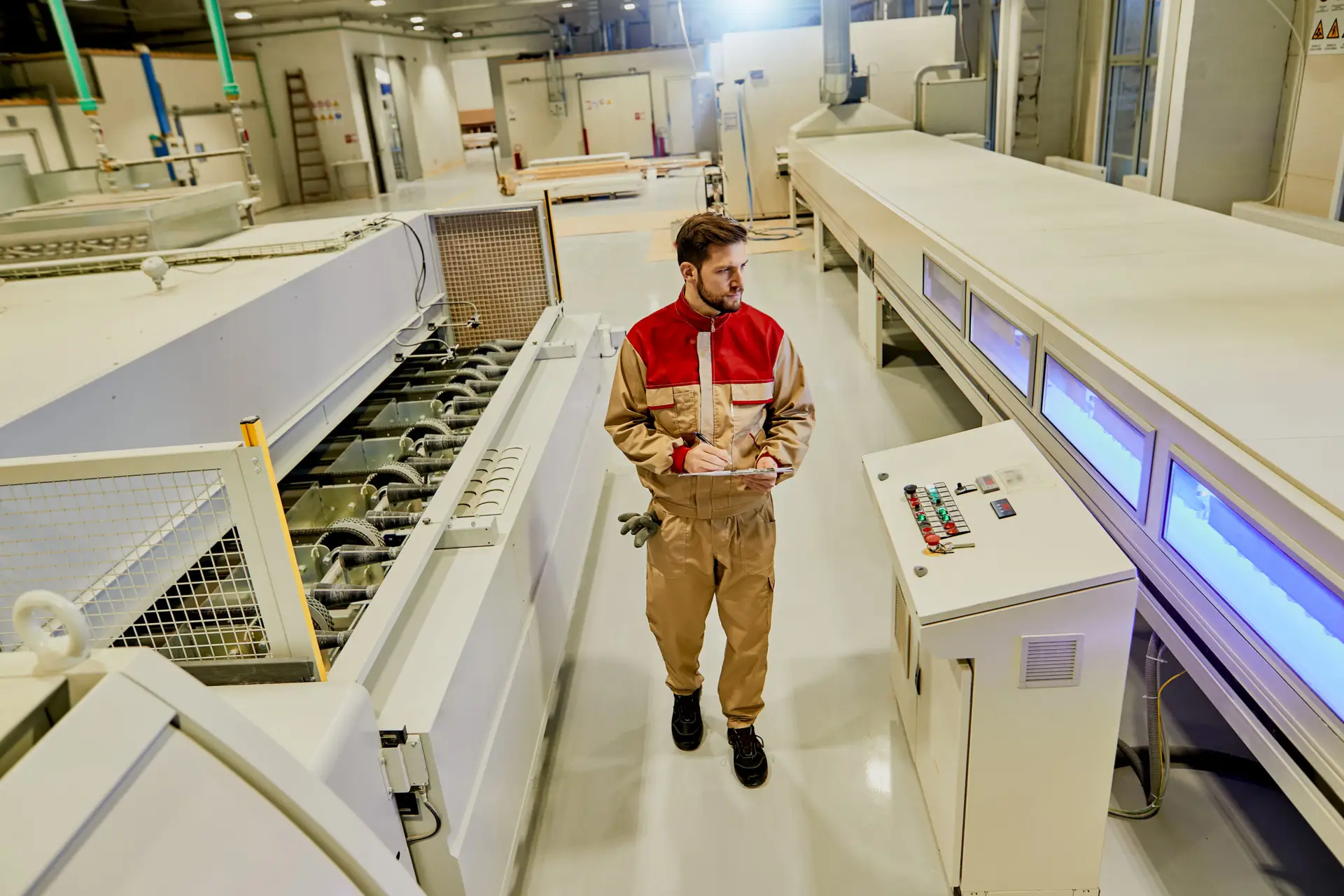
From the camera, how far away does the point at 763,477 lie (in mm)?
1884

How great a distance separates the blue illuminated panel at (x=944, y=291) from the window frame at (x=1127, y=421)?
677mm

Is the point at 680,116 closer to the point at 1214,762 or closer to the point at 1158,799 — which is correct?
the point at 1214,762

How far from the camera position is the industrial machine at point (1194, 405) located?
1241 mm

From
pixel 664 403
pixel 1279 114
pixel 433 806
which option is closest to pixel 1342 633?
pixel 664 403

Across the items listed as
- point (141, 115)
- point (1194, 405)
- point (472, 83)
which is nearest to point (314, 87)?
point (141, 115)

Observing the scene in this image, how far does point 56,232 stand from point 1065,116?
835 centimetres

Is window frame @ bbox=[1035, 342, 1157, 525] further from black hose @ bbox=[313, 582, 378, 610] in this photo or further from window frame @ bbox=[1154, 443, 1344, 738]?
Answer: black hose @ bbox=[313, 582, 378, 610]

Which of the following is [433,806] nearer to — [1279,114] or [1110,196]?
[1110,196]

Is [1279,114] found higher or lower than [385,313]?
higher

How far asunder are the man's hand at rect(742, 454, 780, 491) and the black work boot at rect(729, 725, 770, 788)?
0.66 m

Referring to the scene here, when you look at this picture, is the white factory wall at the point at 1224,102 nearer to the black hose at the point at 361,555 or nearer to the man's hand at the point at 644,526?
the man's hand at the point at 644,526

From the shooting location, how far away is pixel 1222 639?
1.42 meters

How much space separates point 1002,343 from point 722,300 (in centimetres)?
106

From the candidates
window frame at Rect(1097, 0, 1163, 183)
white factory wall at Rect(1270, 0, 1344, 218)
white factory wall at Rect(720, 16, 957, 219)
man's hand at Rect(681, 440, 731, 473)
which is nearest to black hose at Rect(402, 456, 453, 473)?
man's hand at Rect(681, 440, 731, 473)
